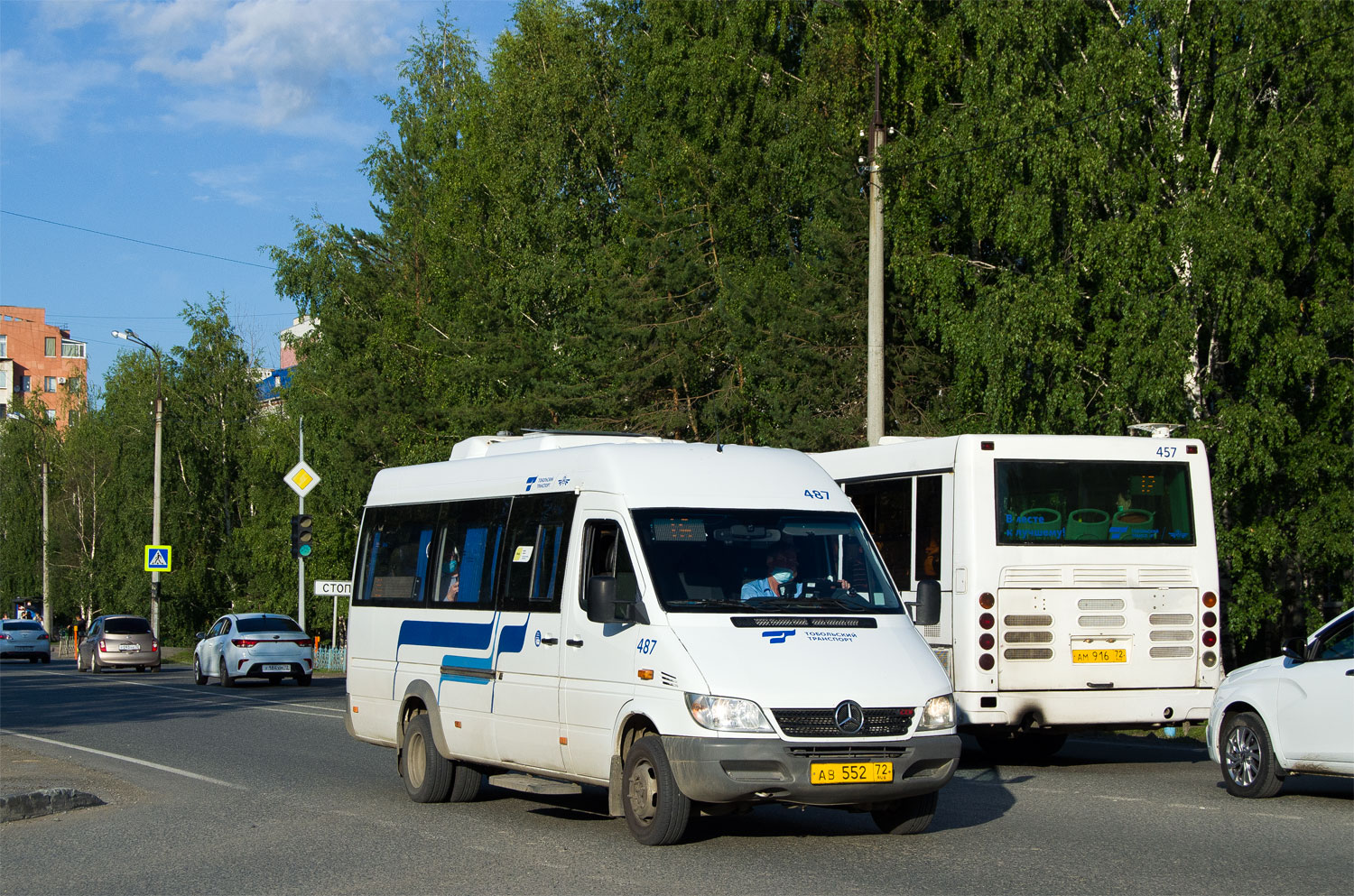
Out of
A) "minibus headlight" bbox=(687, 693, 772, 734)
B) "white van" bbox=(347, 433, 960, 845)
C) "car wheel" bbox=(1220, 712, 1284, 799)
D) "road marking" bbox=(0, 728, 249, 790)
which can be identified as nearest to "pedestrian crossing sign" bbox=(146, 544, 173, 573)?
"road marking" bbox=(0, 728, 249, 790)

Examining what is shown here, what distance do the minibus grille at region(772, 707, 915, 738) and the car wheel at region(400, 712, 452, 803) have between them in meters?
4.05

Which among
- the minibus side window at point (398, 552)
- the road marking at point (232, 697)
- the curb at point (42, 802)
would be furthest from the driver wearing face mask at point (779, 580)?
the road marking at point (232, 697)

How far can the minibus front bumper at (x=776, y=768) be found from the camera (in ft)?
29.9

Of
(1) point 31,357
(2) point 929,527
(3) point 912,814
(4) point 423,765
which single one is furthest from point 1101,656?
(1) point 31,357

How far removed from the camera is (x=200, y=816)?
11891mm

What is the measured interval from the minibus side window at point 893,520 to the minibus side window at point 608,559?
18.2ft

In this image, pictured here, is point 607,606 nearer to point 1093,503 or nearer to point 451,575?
point 451,575

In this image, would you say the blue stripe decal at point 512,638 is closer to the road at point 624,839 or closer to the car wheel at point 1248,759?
the road at point 624,839

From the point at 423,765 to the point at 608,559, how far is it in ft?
10.0

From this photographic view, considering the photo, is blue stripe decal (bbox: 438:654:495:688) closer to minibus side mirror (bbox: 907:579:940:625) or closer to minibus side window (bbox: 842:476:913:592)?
A: minibus side mirror (bbox: 907:579:940:625)

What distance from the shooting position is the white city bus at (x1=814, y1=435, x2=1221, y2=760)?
584 inches

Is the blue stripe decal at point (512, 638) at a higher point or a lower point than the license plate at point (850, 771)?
higher

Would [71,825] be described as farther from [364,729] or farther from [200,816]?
[364,729]

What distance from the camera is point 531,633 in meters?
11.2
